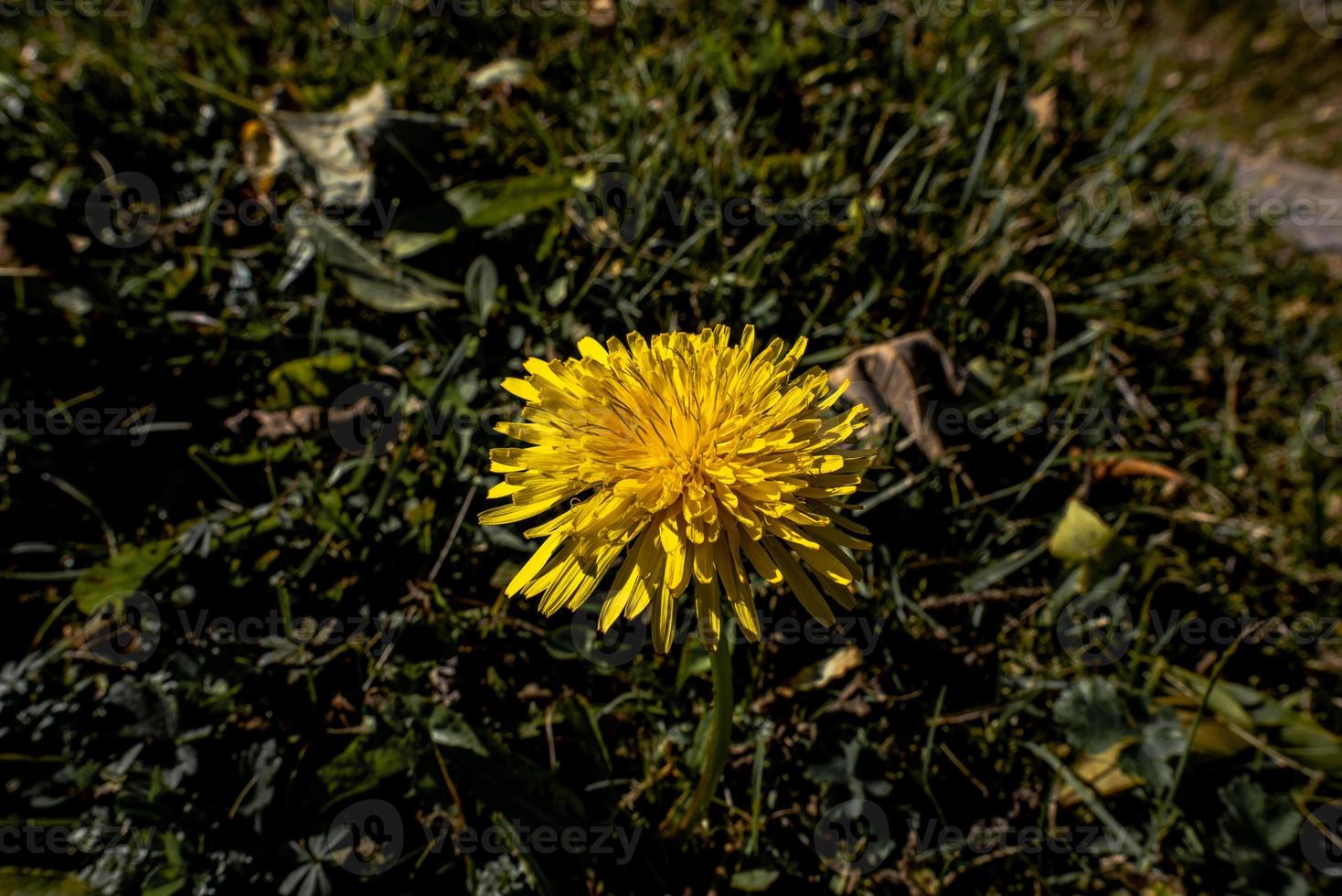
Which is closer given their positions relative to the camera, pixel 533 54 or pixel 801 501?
pixel 801 501

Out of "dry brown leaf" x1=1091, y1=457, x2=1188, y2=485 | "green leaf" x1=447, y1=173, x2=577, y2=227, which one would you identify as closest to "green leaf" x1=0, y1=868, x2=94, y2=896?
"green leaf" x1=447, y1=173, x2=577, y2=227

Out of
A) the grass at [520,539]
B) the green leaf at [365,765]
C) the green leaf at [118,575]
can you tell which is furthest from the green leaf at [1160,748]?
the green leaf at [118,575]

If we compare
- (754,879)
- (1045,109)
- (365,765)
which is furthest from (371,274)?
(1045,109)

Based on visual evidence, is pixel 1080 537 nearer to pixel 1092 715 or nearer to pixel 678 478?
pixel 1092 715

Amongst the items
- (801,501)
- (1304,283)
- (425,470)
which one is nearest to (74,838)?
(425,470)

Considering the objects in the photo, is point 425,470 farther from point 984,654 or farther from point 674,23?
point 674,23
